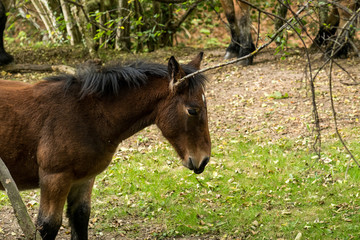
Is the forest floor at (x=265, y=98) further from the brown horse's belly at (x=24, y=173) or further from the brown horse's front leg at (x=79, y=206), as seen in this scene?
the brown horse's belly at (x=24, y=173)

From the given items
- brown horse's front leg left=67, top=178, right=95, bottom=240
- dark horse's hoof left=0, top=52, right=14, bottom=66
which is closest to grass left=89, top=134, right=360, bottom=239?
brown horse's front leg left=67, top=178, right=95, bottom=240

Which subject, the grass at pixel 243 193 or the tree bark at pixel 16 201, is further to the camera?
the grass at pixel 243 193

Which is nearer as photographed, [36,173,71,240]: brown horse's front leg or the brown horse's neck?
[36,173,71,240]: brown horse's front leg

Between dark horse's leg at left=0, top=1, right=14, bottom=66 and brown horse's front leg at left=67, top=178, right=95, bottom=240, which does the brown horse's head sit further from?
dark horse's leg at left=0, top=1, right=14, bottom=66

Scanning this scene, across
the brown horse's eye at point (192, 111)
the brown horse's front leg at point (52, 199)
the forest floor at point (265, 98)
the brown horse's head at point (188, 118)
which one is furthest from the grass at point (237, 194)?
the brown horse's eye at point (192, 111)

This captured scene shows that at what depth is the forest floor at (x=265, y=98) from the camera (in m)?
8.18

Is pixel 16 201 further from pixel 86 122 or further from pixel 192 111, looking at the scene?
pixel 192 111

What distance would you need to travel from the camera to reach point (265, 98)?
369 inches

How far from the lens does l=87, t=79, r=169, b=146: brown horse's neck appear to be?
4441 mm

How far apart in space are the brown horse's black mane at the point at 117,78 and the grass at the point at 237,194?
6.43 ft

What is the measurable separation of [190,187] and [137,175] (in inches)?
34.7

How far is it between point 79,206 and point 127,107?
4.15 ft

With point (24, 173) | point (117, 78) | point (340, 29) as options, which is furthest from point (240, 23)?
point (24, 173)

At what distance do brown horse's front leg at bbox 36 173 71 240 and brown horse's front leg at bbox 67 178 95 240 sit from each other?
1.69ft
